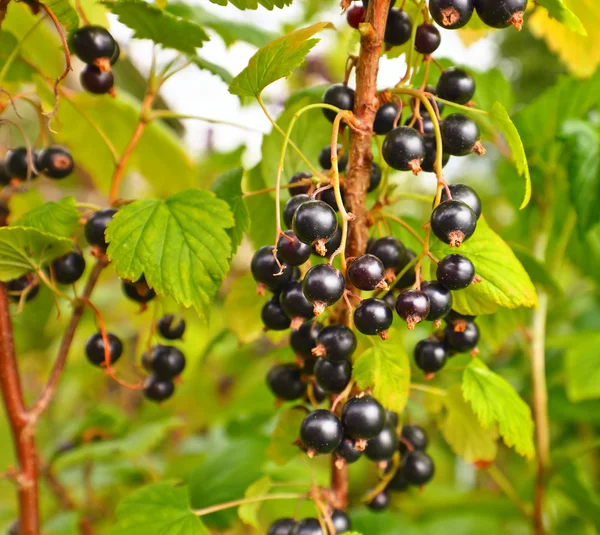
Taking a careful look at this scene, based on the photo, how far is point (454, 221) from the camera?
0.59 meters

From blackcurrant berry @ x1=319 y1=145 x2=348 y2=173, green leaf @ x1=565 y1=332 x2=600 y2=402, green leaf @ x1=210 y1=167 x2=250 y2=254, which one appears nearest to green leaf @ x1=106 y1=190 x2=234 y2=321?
green leaf @ x1=210 y1=167 x2=250 y2=254

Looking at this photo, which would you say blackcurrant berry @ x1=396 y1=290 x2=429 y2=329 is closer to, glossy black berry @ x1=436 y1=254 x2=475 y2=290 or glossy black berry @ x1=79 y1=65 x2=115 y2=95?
glossy black berry @ x1=436 y1=254 x2=475 y2=290

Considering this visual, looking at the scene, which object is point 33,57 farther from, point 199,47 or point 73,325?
point 73,325

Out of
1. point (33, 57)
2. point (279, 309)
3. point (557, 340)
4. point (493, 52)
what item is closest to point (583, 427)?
point (557, 340)

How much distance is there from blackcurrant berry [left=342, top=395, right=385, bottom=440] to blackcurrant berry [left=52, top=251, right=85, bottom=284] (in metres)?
0.43

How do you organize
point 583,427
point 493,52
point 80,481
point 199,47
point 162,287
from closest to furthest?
point 162,287
point 199,47
point 80,481
point 583,427
point 493,52

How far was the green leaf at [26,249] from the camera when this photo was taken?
0.71 m

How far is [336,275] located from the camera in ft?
1.86

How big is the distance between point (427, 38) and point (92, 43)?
431 millimetres

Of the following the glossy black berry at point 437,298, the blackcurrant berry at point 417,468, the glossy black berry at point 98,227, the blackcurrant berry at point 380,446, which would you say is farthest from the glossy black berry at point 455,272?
the glossy black berry at point 98,227

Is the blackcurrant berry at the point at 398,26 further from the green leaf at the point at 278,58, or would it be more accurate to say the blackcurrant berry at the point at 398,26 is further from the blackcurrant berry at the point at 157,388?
the blackcurrant berry at the point at 157,388

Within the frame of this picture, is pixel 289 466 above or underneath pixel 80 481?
above

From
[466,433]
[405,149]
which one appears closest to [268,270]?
[405,149]

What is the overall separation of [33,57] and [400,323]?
35.3 inches
